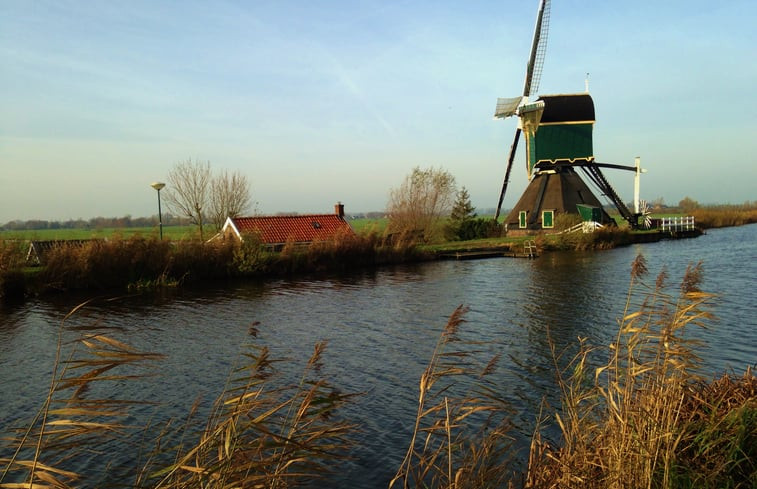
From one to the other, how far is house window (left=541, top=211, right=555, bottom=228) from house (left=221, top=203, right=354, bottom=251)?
54.7ft

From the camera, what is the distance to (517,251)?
32062 millimetres

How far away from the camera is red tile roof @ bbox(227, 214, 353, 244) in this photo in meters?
27.4

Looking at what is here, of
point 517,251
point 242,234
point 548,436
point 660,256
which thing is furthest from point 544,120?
point 548,436

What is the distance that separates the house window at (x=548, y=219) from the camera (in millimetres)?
39281

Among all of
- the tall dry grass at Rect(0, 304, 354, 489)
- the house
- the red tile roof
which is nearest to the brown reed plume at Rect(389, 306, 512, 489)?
the tall dry grass at Rect(0, 304, 354, 489)

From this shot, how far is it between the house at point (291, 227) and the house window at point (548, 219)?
16673mm

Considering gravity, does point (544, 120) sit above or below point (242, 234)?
above

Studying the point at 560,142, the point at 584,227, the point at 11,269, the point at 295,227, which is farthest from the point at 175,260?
the point at 560,142

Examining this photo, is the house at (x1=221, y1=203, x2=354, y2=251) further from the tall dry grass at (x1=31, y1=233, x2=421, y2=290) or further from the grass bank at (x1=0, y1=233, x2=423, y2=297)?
the grass bank at (x1=0, y1=233, x2=423, y2=297)

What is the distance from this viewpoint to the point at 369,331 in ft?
41.9

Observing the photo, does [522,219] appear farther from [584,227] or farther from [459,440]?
[459,440]

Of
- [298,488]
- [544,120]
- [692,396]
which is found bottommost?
[298,488]

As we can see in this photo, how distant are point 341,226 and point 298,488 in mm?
23664

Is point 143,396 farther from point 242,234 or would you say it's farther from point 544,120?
point 544,120
